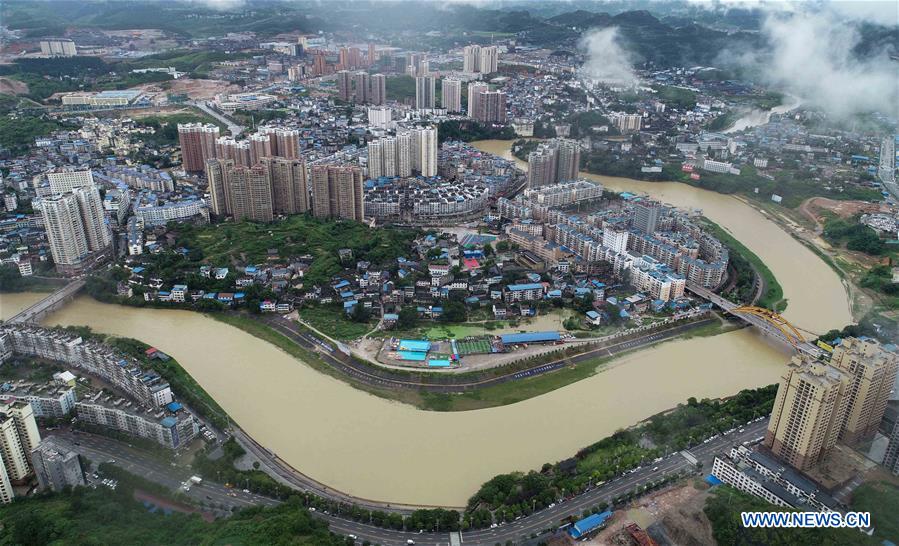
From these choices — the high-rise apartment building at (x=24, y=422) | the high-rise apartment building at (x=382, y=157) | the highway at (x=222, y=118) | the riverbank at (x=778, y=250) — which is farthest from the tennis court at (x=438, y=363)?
the highway at (x=222, y=118)

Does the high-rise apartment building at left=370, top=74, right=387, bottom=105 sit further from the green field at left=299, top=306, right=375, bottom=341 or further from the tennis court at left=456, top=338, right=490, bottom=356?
the tennis court at left=456, top=338, right=490, bottom=356

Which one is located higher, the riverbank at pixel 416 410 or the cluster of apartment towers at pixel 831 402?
the cluster of apartment towers at pixel 831 402

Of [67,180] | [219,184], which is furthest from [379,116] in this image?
[67,180]

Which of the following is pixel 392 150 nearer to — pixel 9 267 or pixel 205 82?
pixel 9 267

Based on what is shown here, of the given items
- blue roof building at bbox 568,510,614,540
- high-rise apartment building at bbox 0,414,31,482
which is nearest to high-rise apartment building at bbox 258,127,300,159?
high-rise apartment building at bbox 0,414,31,482

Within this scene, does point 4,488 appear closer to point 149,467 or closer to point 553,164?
point 149,467

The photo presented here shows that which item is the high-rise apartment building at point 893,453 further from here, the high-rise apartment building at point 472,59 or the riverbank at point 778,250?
the high-rise apartment building at point 472,59
